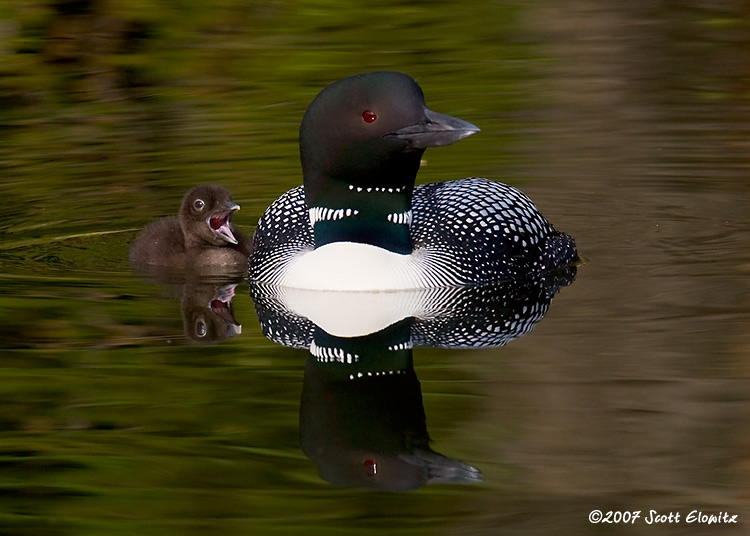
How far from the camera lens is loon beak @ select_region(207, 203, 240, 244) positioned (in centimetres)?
757

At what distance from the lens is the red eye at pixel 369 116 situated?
20.3 ft

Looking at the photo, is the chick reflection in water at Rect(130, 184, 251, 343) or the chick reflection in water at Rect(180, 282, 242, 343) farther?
the chick reflection in water at Rect(130, 184, 251, 343)

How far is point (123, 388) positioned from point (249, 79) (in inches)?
276

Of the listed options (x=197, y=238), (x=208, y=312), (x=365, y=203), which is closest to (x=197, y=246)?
(x=197, y=238)

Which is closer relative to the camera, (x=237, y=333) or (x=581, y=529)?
(x=581, y=529)

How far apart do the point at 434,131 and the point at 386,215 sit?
545 millimetres

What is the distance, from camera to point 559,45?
12500 mm


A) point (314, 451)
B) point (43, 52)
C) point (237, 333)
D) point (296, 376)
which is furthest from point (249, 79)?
point (314, 451)

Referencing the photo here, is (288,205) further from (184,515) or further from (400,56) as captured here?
(400,56)

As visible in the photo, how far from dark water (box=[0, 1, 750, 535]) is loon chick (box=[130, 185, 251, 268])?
0.19 meters

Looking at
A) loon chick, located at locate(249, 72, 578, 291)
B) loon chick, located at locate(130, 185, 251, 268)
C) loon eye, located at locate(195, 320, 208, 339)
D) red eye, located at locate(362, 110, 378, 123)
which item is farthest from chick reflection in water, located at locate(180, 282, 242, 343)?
red eye, located at locate(362, 110, 378, 123)

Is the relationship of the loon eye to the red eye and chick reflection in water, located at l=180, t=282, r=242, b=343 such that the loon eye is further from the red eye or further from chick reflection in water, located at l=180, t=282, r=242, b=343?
the red eye

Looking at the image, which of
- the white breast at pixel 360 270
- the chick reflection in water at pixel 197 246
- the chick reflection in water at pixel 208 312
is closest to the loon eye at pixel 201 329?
the chick reflection in water at pixel 208 312

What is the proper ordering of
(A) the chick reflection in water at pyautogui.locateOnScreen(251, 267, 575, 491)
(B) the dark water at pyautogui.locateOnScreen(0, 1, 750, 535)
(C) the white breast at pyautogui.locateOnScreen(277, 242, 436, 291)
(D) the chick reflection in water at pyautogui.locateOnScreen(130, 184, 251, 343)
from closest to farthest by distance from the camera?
(B) the dark water at pyautogui.locateOnScreen(0, 1, 750, 535)
(A) the chick reflection in water at pyautogui.locateOnScreen(251, 267, 575, 491)
(C) the white breast at pyautogui.locateOnScreen(277, 242, 436, 291)
(D) the chick reflection in water at pyautogui.locateOnScreen(130, 184, 251, 343)
